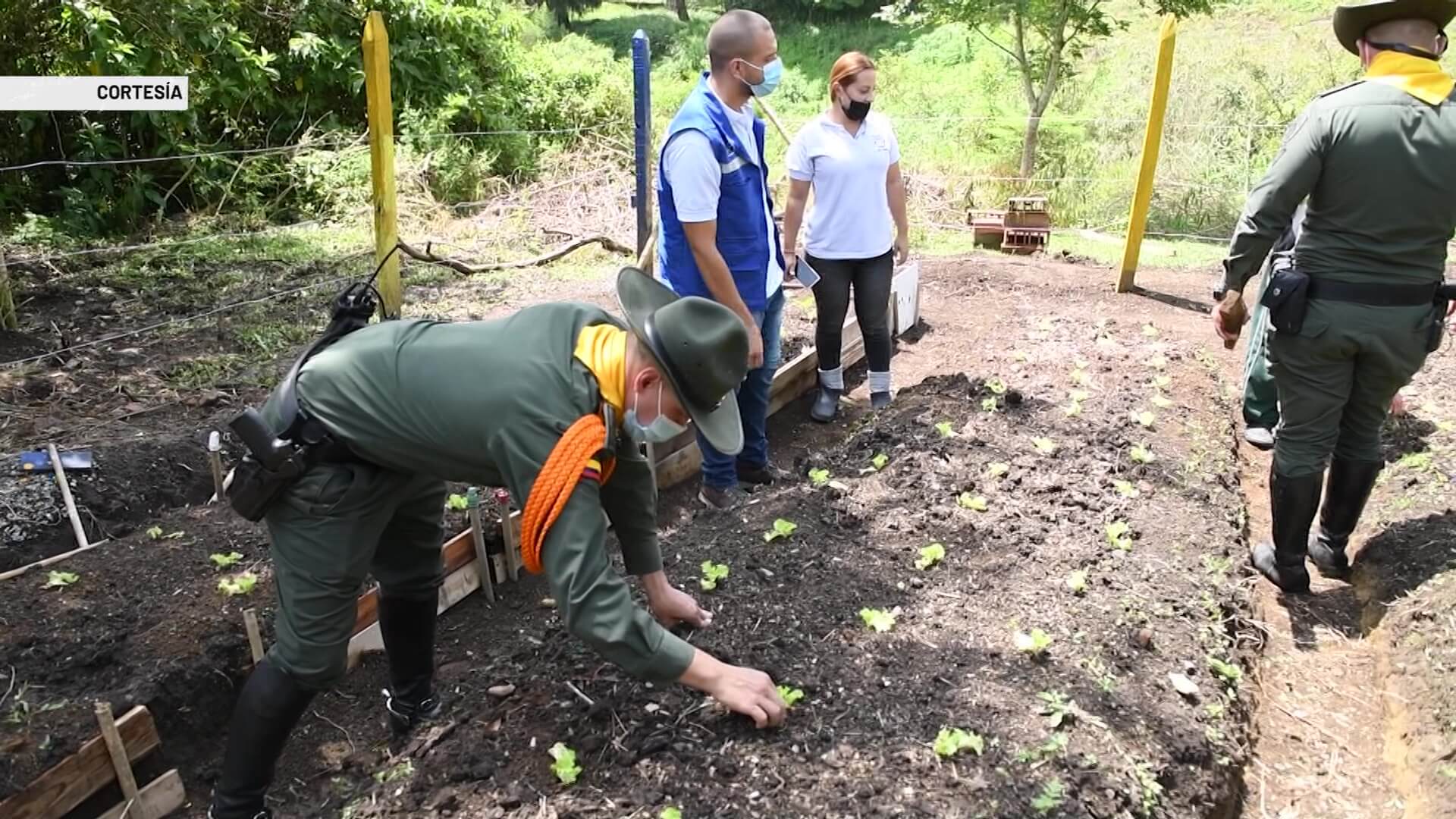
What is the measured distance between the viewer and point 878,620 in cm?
345

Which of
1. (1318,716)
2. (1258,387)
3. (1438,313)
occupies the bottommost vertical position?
(1318,716)

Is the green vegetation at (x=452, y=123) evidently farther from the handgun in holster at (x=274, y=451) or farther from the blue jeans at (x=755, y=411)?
the handgun in holster at (x=274, y=451)

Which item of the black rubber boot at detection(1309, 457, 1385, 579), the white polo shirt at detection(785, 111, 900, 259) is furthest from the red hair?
the black rubber boot at detection(1309, 457, 1385, 579)

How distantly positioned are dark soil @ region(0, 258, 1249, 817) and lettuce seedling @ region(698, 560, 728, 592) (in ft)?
0.19

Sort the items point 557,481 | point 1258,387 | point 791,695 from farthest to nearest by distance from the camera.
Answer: point 1258,387 → point 791,695 → point 557,481

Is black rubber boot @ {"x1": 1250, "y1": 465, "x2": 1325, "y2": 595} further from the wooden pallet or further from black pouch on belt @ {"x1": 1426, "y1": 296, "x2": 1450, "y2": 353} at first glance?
the wooden pallet

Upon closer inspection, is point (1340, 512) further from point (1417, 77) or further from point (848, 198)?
point (848, 198)

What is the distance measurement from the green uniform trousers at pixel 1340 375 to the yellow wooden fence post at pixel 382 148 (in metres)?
4.13

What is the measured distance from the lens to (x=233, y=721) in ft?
8.71

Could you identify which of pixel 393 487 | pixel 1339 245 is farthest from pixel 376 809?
pixel 1339 245

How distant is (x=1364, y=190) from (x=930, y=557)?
2.01 m

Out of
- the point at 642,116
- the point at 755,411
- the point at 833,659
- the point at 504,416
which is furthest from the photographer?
the point at 642,116

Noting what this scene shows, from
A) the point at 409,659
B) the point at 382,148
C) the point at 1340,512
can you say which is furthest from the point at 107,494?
the point at 1340,512

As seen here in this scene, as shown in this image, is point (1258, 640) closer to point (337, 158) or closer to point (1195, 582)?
point (1195, 582)
